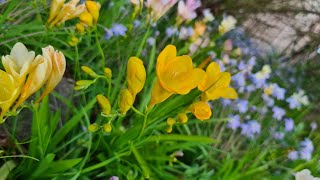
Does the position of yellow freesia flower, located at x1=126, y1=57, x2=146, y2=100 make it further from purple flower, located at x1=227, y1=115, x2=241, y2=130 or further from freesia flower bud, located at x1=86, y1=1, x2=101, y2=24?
purple flower, located at x1=227, y1=115, x2=241, y2=130

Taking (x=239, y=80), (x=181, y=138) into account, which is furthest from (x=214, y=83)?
(x=239, y=80)

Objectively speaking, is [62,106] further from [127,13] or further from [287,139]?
[287,139]

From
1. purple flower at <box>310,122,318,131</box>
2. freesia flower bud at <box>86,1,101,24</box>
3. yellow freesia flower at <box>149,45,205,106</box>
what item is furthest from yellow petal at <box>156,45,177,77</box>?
purple flower at <box>310,122,318,131</box>

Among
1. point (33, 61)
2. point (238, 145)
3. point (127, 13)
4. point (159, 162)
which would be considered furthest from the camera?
point (127, 13)

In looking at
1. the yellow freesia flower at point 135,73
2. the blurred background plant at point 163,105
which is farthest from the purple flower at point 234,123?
the yellow freesia flower at point 135,73

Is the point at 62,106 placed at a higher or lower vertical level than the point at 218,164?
higher

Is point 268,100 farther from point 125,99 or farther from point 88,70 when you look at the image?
point 125,99

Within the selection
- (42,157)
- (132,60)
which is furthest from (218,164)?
(132,60)

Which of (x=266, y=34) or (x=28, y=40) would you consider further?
(x=266, y=34)
